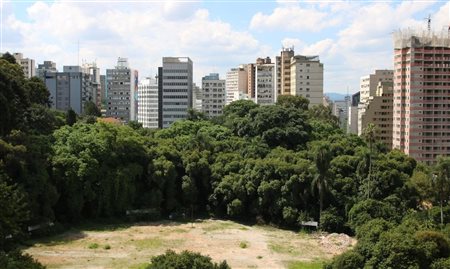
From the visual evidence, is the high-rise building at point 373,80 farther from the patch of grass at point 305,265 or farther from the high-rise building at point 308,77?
the patch of grass at point 305,265

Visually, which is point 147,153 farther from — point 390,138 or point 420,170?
point 390,138

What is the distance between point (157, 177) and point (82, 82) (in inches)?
2432

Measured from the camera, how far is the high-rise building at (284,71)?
268 feet

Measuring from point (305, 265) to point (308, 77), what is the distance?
54161 millimetres

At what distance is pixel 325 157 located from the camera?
33.2m

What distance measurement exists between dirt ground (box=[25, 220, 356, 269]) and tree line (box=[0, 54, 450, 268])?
1777 millimetres

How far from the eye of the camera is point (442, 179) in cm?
3127

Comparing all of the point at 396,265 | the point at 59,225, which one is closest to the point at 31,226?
the point at 59,225

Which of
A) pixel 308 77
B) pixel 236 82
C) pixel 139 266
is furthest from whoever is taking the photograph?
pixel 236 82

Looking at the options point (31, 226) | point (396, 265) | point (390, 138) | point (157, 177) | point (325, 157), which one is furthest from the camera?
point (390, 138)

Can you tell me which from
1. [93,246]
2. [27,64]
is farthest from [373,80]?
[93,246]

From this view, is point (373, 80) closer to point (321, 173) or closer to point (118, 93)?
point (118, 93)

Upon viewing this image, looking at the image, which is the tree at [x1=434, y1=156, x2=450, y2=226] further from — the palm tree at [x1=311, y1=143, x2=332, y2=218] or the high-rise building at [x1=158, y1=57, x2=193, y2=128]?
the high-rise building at [x1=158, y1=57, x2=193, y2=128]

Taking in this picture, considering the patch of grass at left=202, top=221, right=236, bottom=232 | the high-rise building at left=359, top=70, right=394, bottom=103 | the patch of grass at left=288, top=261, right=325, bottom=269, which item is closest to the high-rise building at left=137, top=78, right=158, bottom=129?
the high-rise building at left=359, top=70, right=394, bottom=103
